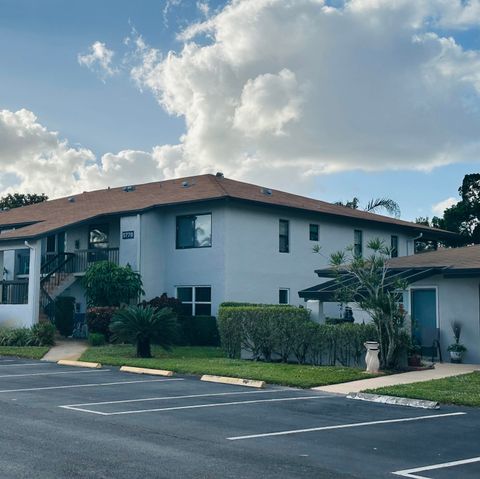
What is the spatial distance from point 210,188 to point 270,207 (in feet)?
9.28

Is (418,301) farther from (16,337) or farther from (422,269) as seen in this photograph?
(16,337)

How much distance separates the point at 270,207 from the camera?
1214 inches

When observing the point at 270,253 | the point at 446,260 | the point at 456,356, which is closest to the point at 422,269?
the point at 446,260

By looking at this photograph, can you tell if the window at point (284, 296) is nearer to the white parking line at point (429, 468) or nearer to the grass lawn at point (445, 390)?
the grass lawn at point (445, 390)

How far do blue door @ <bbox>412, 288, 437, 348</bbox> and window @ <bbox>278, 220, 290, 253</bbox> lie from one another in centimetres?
945

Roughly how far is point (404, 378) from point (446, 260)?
6.36 m

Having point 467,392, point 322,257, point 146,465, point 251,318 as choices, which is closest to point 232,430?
point 146,465

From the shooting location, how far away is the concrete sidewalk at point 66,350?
2411 cm

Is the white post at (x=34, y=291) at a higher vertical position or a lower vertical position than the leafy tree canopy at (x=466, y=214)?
lower

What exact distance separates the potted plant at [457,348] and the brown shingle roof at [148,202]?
1069cm

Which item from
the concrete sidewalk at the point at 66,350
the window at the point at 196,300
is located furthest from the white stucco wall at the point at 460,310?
the concrete sidewalk at the point at 66,350

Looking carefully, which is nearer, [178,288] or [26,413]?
[26,413]

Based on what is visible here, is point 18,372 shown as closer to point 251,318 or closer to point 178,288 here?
point 251,318

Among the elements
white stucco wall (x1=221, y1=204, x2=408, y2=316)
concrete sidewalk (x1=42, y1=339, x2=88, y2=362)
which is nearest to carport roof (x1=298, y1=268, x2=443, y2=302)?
white stucco wall (x1=221, y1=204, x2=408, y2=316)
